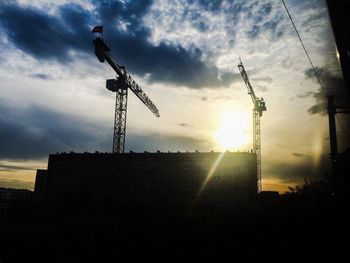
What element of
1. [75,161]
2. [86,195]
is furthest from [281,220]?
[75,161]

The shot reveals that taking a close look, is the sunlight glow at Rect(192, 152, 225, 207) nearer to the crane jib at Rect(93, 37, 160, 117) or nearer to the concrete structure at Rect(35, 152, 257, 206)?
the concrete structure at Rect(35, 152, 257, 206)

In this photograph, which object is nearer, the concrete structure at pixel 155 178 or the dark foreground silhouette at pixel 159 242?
the dark foreground silhouette at pixel 159 242

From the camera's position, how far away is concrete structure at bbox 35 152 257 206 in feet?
175

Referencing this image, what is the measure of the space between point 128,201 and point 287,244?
4727 centimetres

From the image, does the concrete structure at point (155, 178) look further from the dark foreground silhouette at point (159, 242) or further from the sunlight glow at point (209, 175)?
the dark foreground silhouette at point (159, 242)

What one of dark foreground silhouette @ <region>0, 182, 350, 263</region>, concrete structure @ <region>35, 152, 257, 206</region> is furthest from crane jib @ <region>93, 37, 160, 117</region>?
dark foreground silhouette @ <region>0, 182, 350, 263</region>

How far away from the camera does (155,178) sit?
5744 centimetres


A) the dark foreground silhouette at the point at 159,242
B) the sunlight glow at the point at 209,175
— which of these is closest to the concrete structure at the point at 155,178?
the sunlight glow at the point at 209,175

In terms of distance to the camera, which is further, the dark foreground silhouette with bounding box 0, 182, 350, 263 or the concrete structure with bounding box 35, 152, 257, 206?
the concrete structure with bounding box 35, 152, 257, 206

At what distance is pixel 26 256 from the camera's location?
9.66 metres

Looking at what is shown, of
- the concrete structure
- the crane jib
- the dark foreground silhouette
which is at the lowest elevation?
the dark foreground silhouette

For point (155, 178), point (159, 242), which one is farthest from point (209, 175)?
point (159, 242)

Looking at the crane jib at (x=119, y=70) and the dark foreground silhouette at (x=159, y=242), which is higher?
the crane jib at (x=119, y=70)

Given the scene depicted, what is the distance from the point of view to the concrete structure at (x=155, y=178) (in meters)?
53.3
